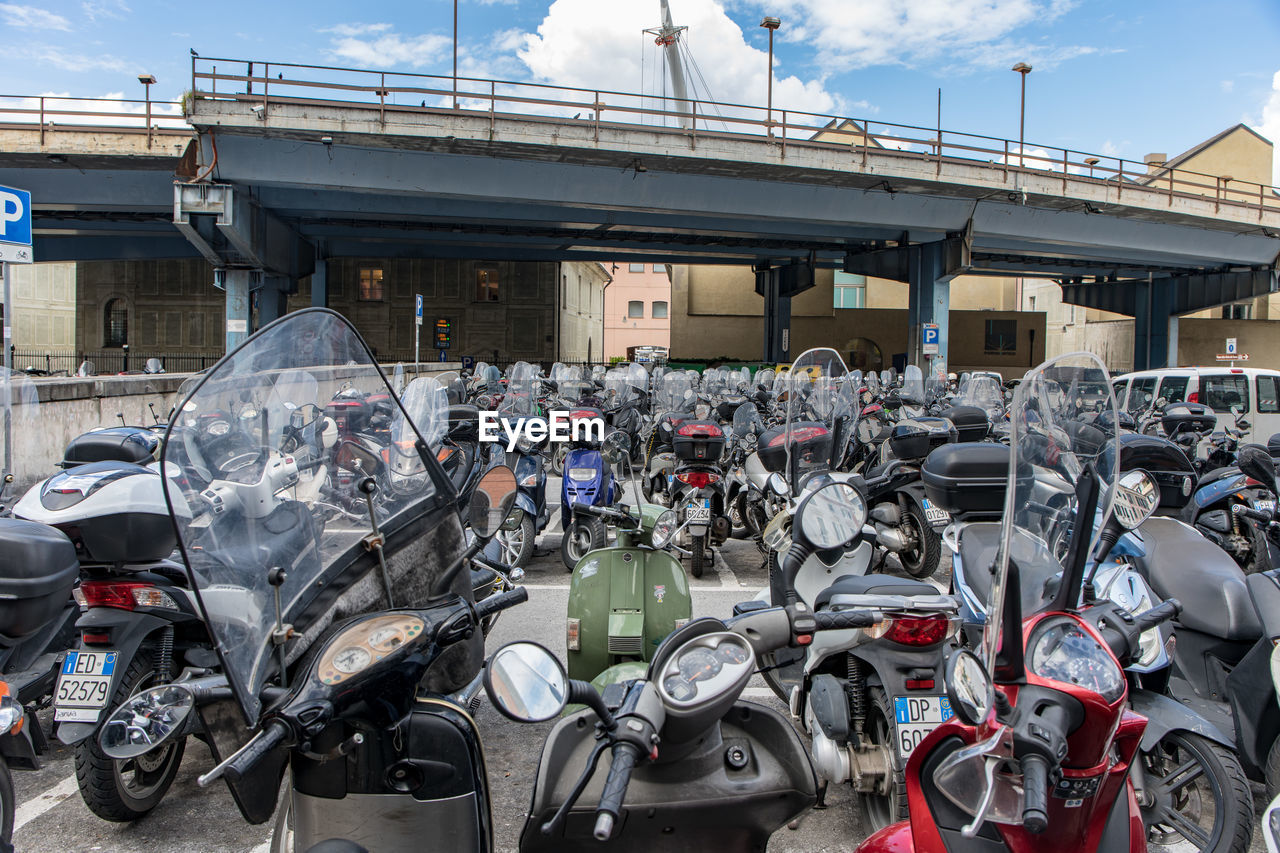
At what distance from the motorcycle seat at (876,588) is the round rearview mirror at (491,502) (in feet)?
A: 3.94

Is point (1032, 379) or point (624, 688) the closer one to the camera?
point (1032, 379)

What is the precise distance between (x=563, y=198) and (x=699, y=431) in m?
16.9

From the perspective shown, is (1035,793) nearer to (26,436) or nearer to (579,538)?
(579,538)

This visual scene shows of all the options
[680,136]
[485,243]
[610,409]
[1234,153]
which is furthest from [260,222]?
[1234,153]

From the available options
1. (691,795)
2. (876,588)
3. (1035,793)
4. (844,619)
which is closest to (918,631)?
(876,588)

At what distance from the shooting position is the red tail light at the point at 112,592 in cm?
328

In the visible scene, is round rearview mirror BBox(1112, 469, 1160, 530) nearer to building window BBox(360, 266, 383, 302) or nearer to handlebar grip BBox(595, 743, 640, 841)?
handlebar grip BBox(595, 743, 640, 841)

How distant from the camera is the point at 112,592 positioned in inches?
129

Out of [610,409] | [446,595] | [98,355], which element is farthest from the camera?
[98,355]

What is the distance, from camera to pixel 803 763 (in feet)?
6.50

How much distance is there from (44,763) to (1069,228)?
3072cm

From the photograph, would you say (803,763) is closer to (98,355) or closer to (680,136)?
(680,136)

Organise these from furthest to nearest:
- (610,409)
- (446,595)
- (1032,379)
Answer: (610,409) → (446,595) → (1032,379)

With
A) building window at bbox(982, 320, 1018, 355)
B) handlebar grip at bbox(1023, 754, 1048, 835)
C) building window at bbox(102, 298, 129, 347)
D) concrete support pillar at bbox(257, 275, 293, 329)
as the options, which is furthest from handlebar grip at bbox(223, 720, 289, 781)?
building window at bbox(982, 320, 1018, 355)
